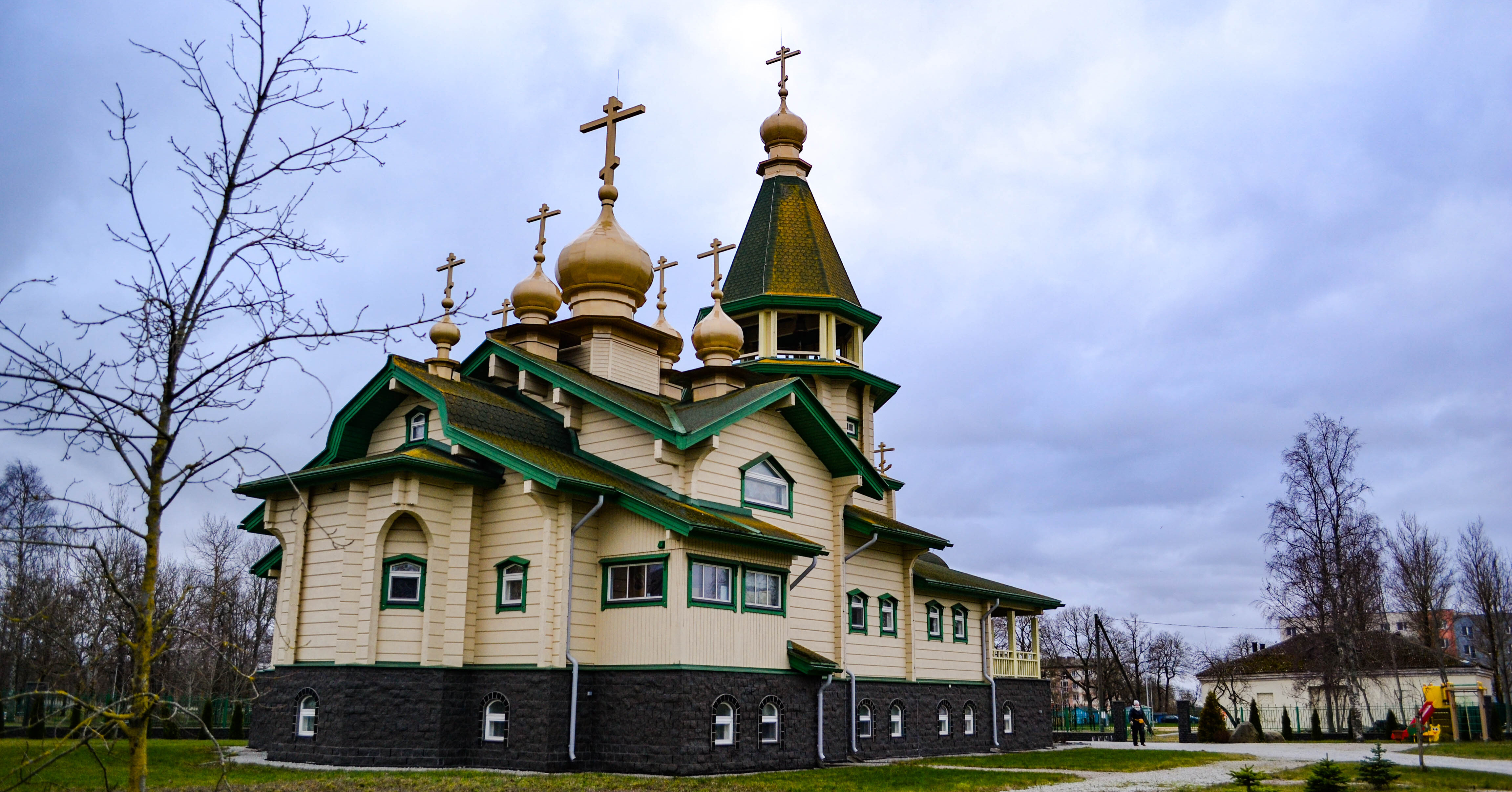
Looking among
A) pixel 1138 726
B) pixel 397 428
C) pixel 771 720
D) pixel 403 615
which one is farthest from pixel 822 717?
pixel 1138 726

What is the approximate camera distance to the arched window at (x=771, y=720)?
1886 cm

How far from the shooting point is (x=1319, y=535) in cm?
3459

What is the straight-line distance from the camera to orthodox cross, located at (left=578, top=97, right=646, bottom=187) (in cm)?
2405

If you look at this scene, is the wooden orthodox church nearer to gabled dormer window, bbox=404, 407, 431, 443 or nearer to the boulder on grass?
gabled dormer window, bbox=404, 407, 431, 443

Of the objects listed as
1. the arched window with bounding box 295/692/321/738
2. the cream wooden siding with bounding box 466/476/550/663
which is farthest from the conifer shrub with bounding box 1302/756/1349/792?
the arched window with bounding box 295/692/321/738

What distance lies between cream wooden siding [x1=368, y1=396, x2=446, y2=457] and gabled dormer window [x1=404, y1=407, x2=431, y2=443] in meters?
0.05

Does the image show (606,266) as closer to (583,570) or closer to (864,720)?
(583,570)

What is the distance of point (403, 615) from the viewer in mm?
18141

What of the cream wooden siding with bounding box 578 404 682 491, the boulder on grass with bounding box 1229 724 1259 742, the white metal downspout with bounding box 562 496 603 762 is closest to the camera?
the white metal downspout with bounding box 562 496 603 762

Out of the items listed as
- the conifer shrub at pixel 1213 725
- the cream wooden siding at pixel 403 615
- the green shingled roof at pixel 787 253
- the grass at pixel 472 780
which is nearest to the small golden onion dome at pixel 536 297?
the green shingled roof at pixel 787 253

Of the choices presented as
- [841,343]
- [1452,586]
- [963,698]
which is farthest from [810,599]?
Answer: [1452,586]

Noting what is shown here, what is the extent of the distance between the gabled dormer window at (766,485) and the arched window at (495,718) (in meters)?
5.55

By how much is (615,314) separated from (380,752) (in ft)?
34.4

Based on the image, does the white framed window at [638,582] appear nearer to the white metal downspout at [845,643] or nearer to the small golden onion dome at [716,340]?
the white metal downspout at [845,643]
